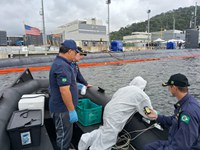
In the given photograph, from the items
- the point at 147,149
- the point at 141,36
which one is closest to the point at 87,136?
the point at 147,149

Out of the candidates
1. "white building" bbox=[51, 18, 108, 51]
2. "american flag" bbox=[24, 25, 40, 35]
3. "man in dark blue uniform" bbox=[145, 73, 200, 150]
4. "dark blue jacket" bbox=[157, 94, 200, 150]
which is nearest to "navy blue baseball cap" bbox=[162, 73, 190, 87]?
"man in dark blue uniform" bbox=[145, 73, 200, 150]

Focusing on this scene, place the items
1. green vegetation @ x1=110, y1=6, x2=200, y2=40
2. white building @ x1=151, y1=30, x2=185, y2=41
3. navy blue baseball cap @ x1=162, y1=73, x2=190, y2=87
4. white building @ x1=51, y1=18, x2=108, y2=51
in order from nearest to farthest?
1. navy blue baseball cap @ x1=162, y1=73, x2=190, y2=87
2. white building @ x1=51, y1=18, x2=108, y2=51
3. white building @ x1=151, y1=30, x2=185, y2=41
4. green vegetation @ x1=110, y1=6, x2=200, y2=40

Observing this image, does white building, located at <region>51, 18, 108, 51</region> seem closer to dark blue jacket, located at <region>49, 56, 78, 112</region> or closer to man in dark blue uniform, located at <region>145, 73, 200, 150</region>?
dark blue jacket, located at <region>49, 56, 78, 112</region>

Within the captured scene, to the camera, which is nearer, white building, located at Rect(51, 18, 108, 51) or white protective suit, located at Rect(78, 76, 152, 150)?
white protective suit, located at Rect(78, 76, 152, 150)

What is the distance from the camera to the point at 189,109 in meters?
1.93

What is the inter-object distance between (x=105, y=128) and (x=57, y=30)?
72.5 m

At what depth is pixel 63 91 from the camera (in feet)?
8.11

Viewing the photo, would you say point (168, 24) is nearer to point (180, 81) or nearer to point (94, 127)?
point (94, 127)

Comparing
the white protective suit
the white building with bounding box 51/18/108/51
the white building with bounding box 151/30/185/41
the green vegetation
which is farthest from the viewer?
the green vegetation

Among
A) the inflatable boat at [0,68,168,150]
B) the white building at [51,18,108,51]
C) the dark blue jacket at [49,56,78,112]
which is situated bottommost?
the inflatable boat at [0,68,168,150]

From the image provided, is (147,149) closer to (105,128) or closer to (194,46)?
(105,128)

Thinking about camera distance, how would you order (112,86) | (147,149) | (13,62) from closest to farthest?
(147,149), (112,86), (13,62)

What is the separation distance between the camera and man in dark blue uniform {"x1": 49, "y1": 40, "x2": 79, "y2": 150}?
8.15ft

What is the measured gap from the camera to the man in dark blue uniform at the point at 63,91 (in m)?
2.48
